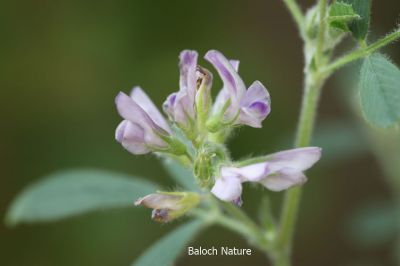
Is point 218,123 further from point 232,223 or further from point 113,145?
point 113,145

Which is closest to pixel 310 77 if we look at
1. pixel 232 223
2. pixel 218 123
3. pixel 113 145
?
pixel 218 123

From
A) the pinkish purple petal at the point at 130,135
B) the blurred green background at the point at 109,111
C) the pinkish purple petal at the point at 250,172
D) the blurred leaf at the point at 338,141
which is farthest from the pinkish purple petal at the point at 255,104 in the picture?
the blurred green background at the point at 109,111

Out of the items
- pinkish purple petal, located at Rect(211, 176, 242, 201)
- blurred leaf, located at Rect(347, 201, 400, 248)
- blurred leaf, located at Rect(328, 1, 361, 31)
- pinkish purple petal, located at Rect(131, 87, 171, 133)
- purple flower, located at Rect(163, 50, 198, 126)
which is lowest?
pinkish purple petal, located at Rect(211, 176, 242, 201)

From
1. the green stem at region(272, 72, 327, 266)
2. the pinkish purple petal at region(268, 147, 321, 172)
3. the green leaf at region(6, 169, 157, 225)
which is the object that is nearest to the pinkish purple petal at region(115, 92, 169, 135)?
the pinkish purple petal at region(268, 147, 321, 172)

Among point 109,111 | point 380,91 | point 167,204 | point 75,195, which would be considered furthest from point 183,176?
point 109,111

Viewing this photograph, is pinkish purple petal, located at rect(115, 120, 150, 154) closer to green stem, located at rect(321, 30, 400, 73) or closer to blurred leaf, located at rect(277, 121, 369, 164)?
green stem, located at rect(321, 30, 400, 73)

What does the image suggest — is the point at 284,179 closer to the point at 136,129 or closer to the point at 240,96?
the point at 240,96
